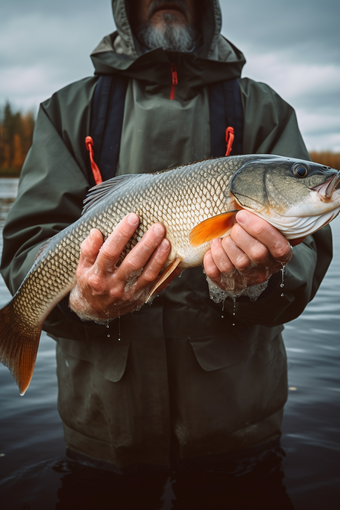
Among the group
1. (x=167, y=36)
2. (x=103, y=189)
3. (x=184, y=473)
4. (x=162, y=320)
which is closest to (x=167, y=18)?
(x=167, y=36)

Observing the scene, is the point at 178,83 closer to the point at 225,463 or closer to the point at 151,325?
the point at 151,325

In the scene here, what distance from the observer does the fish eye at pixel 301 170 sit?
192cm

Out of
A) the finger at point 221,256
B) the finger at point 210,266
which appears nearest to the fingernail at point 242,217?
the finger at point 221,256

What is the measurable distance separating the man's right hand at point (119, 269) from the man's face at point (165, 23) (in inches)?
60.5

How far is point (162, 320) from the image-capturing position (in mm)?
2383

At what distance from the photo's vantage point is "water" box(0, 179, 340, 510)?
2723 mm

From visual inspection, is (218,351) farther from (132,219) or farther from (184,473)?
(132,219)

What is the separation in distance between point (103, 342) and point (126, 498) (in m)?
1.04

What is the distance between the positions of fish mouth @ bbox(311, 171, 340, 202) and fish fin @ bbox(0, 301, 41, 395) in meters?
1.60

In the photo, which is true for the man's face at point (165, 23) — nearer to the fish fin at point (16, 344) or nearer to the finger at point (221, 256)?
the finger at point (221, 256)

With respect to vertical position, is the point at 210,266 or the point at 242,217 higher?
the point at 242,217

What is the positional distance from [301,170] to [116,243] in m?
0.87

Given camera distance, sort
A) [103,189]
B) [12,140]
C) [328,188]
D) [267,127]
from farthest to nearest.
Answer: [12,140]
[267,127]
[103,189]
[328,188]

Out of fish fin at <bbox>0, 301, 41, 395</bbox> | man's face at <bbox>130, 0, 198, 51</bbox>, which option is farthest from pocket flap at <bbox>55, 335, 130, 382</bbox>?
man's face at <bbox>130, 0, 198, 51</bbox>
